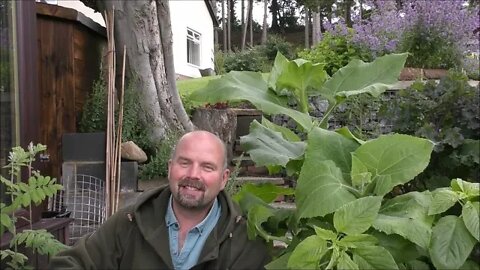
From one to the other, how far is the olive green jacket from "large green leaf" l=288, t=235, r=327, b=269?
1.27ft

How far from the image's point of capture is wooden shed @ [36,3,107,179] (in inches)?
158

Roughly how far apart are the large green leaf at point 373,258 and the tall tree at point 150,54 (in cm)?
383

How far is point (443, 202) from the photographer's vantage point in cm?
118

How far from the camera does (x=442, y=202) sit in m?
1.18

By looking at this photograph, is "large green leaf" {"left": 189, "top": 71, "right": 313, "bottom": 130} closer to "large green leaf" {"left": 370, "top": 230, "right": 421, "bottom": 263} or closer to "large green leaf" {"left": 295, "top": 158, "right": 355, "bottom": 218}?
"large green leaf" {"left": 295, "top": 158, "right": 355, "bottom": 218}

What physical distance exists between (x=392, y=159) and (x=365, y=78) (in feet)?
1.08

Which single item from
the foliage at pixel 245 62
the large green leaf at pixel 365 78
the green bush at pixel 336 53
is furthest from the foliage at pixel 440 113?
the foliage at pixel 245 62

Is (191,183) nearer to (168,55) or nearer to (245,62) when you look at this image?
(168,55)

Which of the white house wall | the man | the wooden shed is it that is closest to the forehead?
the man

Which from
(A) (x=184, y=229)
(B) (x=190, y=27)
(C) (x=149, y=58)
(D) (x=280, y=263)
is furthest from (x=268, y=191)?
(B) (x=190, y=27)

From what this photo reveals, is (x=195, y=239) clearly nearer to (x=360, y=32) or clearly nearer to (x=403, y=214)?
(x=403, y=214)

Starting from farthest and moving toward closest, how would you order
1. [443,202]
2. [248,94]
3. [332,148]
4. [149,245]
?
[149,245] < [248,94] < [332,148] < [443,202]

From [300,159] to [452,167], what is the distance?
1300 mm

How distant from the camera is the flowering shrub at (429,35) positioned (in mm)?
5344
